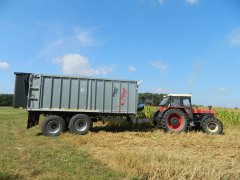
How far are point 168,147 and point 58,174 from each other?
16.6ft

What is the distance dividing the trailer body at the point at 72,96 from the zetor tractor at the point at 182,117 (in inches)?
65.0

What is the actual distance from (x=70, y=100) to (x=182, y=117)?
5635 millimetres

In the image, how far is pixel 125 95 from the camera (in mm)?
15898

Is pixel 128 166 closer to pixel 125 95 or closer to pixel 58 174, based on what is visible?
pixel 58 174

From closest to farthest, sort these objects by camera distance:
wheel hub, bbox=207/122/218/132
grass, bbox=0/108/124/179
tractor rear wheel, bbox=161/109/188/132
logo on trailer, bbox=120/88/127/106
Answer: grass, bbox=0/108/124/179 < logo on trailer, bbox=120/88/127/106 < tractor rear wheel, bbox=161/109/188/132 < wheel hub, bbox=207/122/218/132

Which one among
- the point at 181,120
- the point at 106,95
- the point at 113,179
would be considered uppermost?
the point at 106,95

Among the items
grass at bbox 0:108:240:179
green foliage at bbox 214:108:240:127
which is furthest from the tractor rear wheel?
green foliage at bbox 214:108:240:127

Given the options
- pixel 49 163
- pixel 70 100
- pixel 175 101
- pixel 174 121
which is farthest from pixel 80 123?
pixel 49 163

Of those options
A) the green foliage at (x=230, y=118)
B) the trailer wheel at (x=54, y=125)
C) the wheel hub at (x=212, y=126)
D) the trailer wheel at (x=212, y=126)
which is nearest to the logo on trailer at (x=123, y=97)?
the trailer wheel at (x=54, y=125)

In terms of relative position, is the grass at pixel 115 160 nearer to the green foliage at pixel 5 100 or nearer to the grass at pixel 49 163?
the grass at pixel 49 163

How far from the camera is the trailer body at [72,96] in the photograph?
48.8 feet

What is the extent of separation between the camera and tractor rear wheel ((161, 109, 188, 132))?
16.1 m

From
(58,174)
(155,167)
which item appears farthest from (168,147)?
(58,174)

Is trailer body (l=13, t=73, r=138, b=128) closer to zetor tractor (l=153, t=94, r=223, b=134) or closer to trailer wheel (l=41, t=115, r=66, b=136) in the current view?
trailer wheel (l=41, t=115, r=66, b=136)
